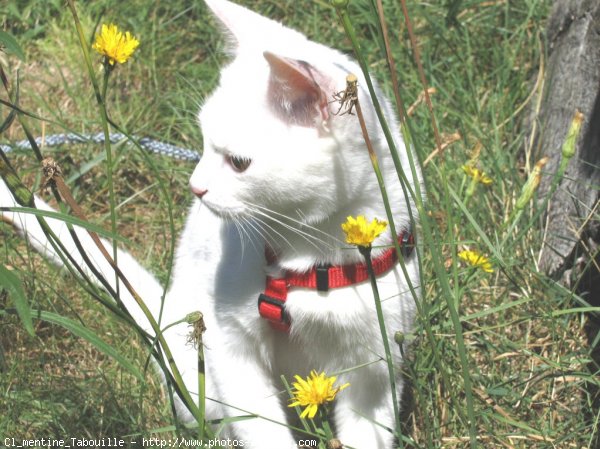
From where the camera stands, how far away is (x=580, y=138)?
217 cm

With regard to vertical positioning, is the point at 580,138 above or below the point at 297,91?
below

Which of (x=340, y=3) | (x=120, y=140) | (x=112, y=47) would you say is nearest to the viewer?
(x=340, y=3)

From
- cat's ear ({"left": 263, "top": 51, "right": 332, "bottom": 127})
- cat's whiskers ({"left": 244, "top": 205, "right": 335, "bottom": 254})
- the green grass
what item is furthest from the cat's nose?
the green grass

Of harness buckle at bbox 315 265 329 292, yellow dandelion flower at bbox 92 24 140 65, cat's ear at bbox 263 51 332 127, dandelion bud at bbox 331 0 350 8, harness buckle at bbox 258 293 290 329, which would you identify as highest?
dandelion bud at bbox 331 0 350 8

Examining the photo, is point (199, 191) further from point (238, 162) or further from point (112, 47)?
point (112, 47)

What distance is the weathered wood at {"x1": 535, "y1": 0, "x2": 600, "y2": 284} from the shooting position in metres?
2.11

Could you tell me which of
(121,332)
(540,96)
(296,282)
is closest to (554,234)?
(540,96)

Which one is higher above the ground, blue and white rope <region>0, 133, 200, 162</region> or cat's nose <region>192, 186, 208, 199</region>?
cat's nose <region>192, 186, 208, 199</region>

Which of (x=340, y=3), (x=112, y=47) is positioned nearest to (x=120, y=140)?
(x=112, y=47)

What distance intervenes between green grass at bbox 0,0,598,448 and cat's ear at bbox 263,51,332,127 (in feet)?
1.08

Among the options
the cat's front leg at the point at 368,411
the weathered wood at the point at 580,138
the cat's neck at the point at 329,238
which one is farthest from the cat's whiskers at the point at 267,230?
the weathered wood at the point at 580,138

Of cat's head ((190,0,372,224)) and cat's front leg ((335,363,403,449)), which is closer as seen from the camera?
cat's head ((190,0,372,224))

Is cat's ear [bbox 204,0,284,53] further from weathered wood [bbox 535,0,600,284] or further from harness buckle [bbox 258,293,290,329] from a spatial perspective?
weathered wood [bbox 535,0,600,284]

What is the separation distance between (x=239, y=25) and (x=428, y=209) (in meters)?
0.67
